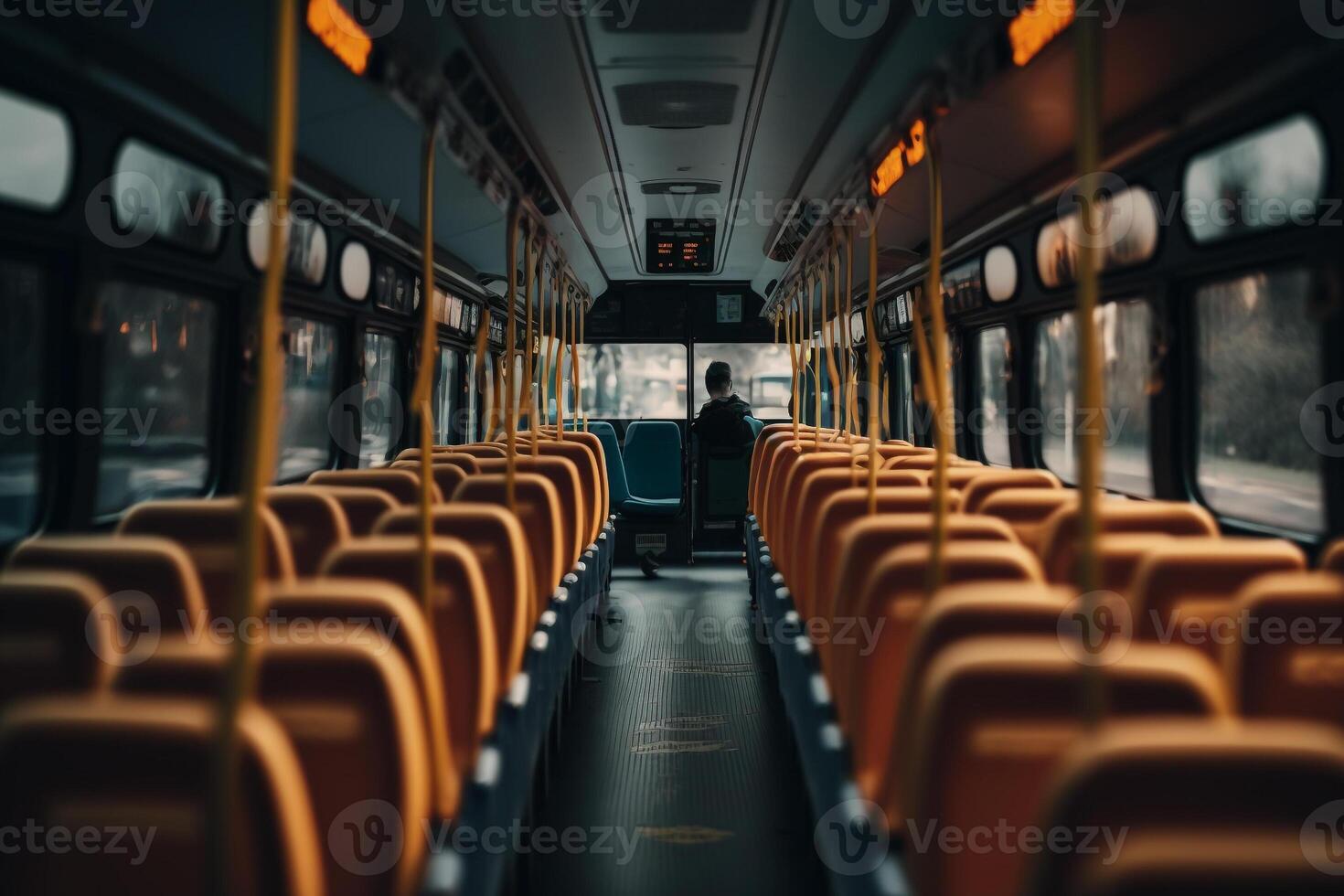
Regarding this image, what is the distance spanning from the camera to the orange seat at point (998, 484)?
2742 millimetres

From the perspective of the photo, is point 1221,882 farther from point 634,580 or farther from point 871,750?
point 634,580

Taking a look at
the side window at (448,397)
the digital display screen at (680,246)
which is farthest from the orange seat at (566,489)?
the digital display screen at (680,246)

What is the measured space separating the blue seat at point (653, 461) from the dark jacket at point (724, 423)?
81 centimetres

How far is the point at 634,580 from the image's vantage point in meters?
8.00

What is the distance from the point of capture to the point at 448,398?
7.35m

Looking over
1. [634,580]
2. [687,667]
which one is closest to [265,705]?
[687,667]

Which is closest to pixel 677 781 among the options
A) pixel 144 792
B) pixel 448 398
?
pixel 144 792

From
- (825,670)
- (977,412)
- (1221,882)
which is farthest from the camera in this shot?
(977,412)

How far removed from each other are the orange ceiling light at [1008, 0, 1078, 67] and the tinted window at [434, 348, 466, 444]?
544 centimetres

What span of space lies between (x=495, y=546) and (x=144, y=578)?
78 centimetres

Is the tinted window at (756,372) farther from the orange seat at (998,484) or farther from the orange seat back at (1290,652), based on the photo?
the orange seat back at (1290,652)

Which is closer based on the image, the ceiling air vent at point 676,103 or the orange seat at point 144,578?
the orange seat at point 144,578

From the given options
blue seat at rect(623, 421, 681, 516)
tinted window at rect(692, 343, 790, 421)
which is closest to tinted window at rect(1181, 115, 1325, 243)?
blue seat at rect(623, 421, 681, 516)

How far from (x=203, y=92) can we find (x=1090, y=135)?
2852 mm
